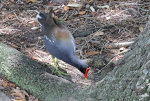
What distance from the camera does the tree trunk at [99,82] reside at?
105 inches

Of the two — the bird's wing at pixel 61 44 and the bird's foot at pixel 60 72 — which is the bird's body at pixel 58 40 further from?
the bird's foot at pixel 60 72

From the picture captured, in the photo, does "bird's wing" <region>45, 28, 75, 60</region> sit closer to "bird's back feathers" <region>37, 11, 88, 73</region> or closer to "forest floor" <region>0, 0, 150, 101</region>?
"bird's back feathers" <region>37, 11, 88, 73</region>

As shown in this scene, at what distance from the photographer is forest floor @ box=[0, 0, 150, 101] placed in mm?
4535

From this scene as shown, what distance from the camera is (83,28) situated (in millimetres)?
5441

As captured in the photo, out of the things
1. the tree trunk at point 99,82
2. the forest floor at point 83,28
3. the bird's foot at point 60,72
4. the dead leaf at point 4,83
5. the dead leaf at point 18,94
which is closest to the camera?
the tree trunk at point 99,82

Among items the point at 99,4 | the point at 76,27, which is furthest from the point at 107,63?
the point at 99,4

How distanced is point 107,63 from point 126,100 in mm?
1783

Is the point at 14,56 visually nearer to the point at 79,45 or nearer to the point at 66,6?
the point at 79,45

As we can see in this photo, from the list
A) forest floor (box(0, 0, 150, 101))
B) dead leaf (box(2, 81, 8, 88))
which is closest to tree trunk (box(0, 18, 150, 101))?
dead leaf (box(2, 81, 8, 88))

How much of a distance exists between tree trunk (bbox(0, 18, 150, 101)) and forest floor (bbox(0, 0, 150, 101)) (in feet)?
0.57

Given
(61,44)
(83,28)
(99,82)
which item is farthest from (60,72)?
(83,28)

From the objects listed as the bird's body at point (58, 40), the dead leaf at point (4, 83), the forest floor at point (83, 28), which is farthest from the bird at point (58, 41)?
the dead leaf at point (4, 83)

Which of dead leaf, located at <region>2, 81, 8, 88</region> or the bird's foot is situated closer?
dead leaf, located at <region>2, 81, 8, 88</region>

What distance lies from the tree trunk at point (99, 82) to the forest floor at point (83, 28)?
17 cm
